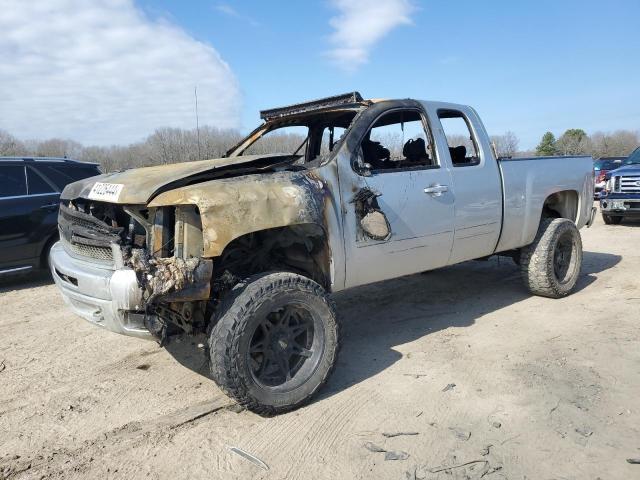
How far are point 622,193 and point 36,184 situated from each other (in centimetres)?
1161

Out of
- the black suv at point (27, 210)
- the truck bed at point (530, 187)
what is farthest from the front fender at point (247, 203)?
the black suv at point (27, 210)

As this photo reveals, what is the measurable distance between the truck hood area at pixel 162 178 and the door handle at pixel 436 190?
1222mm

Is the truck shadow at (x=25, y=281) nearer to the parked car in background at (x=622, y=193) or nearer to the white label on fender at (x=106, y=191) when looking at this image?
the white label on fender at (x=106, y=191)

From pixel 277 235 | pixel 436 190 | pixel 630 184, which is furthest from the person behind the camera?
pixel 630 184

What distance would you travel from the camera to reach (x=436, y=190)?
4281mm

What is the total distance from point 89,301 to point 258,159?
1.51 metres

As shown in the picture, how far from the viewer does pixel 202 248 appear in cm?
310

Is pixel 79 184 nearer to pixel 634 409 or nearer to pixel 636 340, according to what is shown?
pixel 634 409

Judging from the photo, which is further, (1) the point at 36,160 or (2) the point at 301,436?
(1) the point at 36,160

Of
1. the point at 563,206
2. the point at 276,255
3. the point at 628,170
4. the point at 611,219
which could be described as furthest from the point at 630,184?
the point at 276,255

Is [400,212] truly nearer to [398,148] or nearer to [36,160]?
[398,148]

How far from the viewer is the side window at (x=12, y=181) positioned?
690cm

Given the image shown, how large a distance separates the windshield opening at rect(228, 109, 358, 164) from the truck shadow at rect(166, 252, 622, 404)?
1.78m

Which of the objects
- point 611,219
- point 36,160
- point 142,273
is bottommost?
point 611,219
